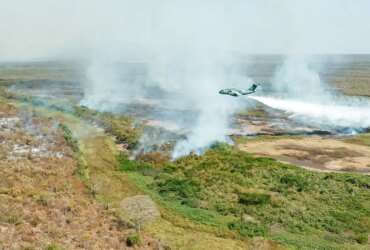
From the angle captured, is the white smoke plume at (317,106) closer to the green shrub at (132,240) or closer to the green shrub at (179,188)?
the green shrub at (179,188)

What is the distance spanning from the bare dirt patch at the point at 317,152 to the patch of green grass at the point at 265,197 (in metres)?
4.76

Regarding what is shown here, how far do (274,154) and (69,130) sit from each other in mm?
27911

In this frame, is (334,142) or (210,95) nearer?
(334,142)

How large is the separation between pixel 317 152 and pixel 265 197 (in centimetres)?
2076

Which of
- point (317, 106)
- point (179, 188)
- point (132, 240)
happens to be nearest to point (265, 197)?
point (179, 188)

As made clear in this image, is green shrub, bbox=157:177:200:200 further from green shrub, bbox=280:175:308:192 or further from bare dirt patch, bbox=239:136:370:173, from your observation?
bare dirt patch, bbox=239:136:370:173

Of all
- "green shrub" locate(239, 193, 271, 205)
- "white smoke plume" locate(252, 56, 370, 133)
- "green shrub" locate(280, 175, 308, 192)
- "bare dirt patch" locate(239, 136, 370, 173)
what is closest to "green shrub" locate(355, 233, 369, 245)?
"green shrub" locate(239, 193, 271, 205)

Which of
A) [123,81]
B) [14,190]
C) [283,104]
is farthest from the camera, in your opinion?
A: [123,81]

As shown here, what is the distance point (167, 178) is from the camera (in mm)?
40406

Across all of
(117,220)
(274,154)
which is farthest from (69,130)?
(117,220)

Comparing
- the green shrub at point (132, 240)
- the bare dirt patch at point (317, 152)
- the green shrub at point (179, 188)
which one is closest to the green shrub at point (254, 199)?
the green shrub at point (179, 188)

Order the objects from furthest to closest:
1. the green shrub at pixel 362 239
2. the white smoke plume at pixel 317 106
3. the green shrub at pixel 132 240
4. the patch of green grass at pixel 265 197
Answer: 1. the white smoke plume at pixel 317 106
2. the patch of green grass at pixel 265 197
3. the green shrub at pixel 362 239
4. the green shrub at pixel 132 240

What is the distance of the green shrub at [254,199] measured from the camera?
3541 cm

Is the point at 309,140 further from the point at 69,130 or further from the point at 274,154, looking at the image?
the point at 69,130
